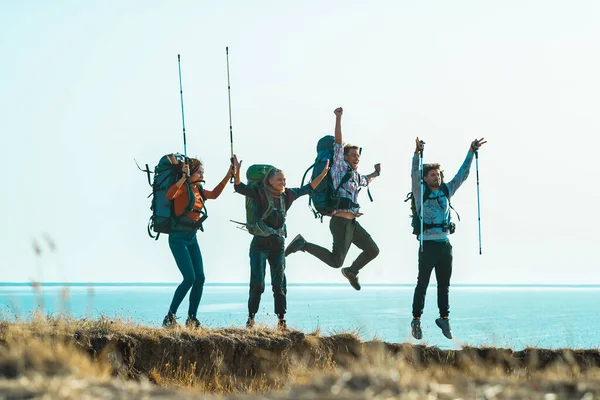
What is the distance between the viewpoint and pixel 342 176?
16.0m

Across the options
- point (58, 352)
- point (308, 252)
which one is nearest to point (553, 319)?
point (308, 252)

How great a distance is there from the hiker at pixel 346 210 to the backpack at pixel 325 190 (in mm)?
18

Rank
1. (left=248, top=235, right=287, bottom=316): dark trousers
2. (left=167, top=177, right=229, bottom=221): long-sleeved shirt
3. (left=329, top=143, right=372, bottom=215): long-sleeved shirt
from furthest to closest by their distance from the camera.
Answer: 1. (left=329, top=143, right=372, bottom=215): long-sleeved shirt
2. (left=248, top=235, right=287, bottom=316): dark trousers
3. (left=167, top=177, right=229, bottom=221): long-sleeved shirt

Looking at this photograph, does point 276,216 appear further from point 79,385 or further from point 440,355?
point 79,385

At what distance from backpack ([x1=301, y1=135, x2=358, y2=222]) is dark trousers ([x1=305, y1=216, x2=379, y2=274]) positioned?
0.24 meters

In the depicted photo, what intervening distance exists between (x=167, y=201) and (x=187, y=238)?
613 millimetres

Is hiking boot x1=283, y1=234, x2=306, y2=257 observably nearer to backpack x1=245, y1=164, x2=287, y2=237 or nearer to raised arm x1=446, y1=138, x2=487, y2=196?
backpack x1=245, y1=164, x2=287, y2=237

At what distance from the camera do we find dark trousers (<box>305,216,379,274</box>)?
16.1 m

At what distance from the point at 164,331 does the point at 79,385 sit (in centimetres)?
689

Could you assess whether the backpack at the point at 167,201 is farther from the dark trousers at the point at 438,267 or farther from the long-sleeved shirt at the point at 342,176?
Answer: the dark trousers at the point at 438,267

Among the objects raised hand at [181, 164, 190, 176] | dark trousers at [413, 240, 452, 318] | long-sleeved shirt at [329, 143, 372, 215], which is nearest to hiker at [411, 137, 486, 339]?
dark trousers at [413, 240, 452, 318]

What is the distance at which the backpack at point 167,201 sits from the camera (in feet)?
48.3

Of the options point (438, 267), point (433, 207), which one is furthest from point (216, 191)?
point (438, 267)

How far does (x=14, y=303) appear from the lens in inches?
470
